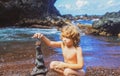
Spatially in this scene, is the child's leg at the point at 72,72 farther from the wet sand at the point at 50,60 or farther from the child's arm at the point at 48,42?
the wet sand at the point at 50,60

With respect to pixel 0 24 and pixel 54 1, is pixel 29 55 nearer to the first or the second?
pixel 0 24

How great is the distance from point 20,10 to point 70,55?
142ft

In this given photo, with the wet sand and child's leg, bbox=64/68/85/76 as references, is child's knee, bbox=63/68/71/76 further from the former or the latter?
the wet sand

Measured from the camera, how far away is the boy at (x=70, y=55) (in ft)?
18.0

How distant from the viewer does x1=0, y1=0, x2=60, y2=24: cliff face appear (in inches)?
1809

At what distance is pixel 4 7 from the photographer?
4550cm

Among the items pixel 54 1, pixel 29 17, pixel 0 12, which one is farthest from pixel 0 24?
pixel 54 1

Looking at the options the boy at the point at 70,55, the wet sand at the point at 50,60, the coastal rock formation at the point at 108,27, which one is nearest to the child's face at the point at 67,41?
the boy at the point at 70,55

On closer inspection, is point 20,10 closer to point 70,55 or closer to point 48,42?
point 48,42

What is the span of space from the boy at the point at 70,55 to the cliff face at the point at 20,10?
40.3 m

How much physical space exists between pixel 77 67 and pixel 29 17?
44.1m

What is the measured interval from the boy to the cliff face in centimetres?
4034

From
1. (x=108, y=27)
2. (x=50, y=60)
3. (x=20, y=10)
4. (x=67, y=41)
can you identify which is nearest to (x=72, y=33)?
(x=67, y=41)

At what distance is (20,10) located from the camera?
4838 centimetres
